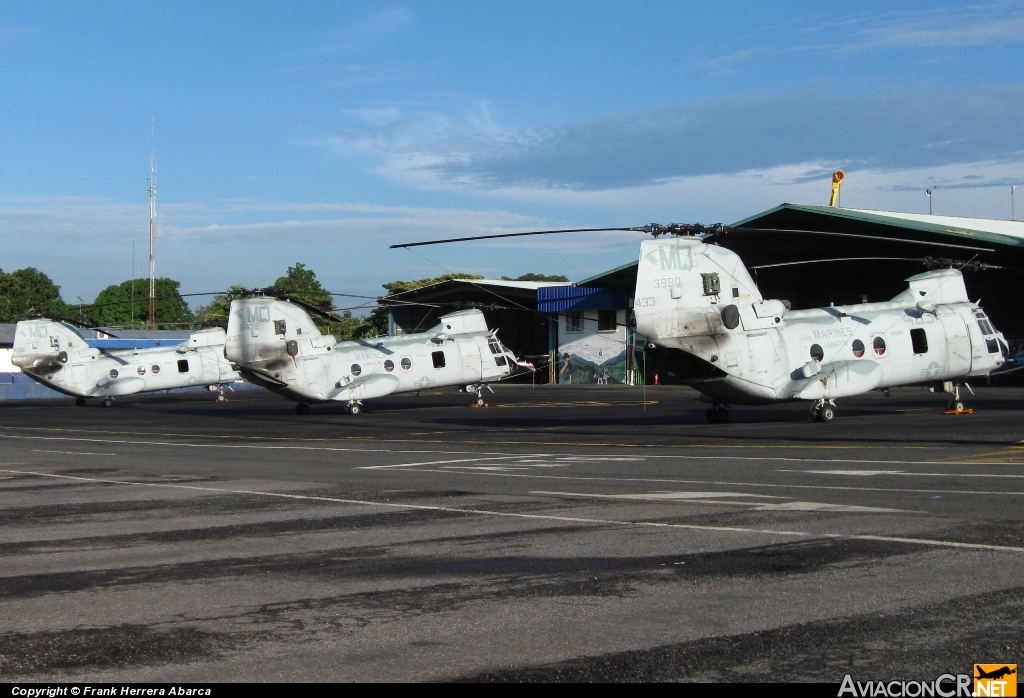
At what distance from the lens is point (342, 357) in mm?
40219

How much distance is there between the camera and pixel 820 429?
26.1 meters

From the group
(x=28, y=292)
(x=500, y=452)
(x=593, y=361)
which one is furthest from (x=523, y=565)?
(x=28, y=292)

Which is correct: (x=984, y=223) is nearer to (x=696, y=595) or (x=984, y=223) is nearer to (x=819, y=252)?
(x=819, y=252)

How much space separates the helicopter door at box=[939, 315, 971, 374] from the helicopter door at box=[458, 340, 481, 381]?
1851 cm

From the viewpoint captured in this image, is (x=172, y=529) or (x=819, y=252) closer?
(x=172, y=529)

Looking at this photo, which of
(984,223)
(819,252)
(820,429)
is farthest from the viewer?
(819,252)

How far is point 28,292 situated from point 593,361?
91.9m

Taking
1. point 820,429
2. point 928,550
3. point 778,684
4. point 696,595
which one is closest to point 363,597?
point 696,595

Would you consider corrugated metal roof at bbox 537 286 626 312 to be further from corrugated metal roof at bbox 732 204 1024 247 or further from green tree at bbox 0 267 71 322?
green tree at bbox 0 267 71 322

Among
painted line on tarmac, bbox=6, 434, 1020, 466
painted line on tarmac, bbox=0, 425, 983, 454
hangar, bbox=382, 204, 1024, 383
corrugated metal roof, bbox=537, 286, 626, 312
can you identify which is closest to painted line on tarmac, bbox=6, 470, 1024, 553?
painted line on tarmac, bbox=6, 434, 1020, 466

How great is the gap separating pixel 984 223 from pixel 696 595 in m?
53.3

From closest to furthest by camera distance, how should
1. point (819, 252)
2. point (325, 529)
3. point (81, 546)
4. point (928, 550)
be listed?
point (928, 550)
point (81, 546)
point (325, 529)
point (819, 252)

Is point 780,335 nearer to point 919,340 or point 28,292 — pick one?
point 919,340

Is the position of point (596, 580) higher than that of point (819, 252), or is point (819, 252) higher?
point (819, 252)
